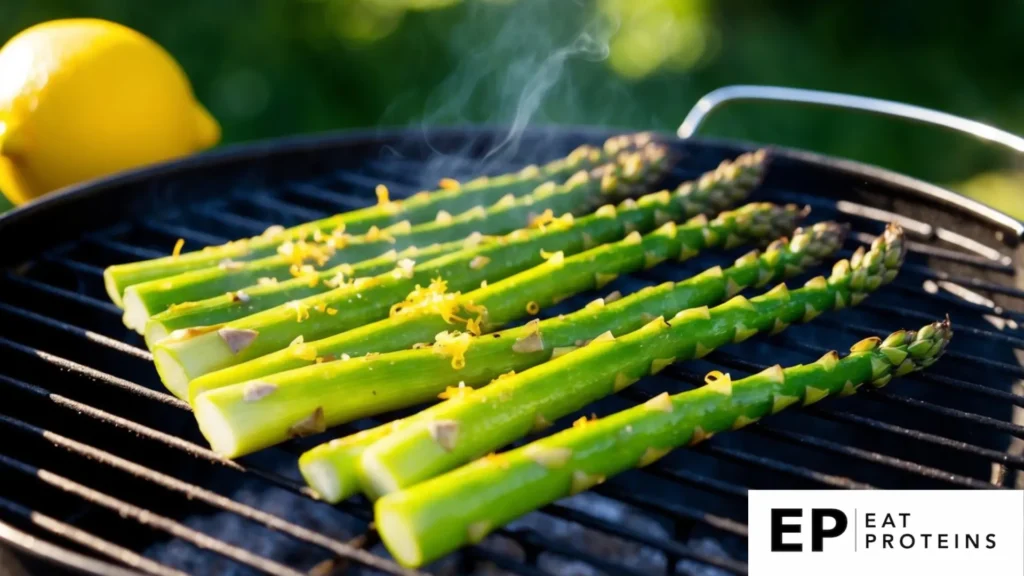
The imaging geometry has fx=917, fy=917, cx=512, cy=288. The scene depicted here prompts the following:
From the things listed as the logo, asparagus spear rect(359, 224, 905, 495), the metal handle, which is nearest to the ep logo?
the logo

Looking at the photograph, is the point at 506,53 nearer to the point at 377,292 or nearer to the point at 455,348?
the point at 377,292

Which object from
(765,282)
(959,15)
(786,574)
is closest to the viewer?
(786,574)

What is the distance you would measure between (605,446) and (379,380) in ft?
1.97

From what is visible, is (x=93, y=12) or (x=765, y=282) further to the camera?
(x=93, y=12)

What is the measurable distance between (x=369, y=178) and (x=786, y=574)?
246 centimetres

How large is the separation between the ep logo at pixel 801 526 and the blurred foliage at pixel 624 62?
474cm

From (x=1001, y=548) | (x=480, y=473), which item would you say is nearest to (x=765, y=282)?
(x=1001, y=548)

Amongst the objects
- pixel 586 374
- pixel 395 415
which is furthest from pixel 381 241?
pixel 586 374

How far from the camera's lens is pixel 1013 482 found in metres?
2.47

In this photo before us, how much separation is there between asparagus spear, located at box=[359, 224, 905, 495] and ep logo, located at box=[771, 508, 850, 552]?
0.52 metres

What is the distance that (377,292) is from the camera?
108 inches

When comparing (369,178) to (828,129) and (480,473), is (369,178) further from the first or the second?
(828,129)

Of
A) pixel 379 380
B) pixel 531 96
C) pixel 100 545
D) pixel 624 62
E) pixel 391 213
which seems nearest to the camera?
pixel 100 545

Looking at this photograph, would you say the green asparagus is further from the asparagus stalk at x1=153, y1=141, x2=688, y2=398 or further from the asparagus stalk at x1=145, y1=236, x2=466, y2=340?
the asparagus stalk at x1=145, y1=236, x2=466, y2=340
